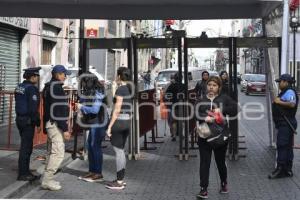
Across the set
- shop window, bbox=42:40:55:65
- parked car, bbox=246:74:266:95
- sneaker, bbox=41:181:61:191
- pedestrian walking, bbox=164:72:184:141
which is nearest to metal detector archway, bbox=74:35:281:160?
pedestrian walking, bbox=164:72:184:141

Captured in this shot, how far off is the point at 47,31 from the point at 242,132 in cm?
852

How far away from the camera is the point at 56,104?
27.3ft

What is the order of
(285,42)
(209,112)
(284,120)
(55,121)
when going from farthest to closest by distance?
1. (285,42)
2. (284,120)
3. (55,121)
4. (209,112)

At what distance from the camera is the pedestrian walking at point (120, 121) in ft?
28.2

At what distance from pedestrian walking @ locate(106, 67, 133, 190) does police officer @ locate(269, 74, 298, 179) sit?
2498mm

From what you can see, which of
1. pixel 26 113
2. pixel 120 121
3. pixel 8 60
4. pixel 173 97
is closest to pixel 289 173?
pixel 120 121

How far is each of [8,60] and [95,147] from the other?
30.2 ft

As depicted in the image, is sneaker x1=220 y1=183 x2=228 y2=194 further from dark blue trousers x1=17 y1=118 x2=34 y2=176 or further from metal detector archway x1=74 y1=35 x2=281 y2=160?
metal detector archway x1=74 y1=35 x2=281 y2=160

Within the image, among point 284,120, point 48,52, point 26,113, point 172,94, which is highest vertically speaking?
point 48,52

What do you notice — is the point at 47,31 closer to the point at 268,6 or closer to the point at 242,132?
the point at 242,132

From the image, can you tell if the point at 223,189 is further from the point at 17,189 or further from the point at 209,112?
the point at 17,189

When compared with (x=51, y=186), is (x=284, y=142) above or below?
above

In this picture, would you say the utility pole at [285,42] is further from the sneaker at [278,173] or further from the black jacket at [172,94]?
the black jacket at [172,94]

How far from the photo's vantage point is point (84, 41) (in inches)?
456
